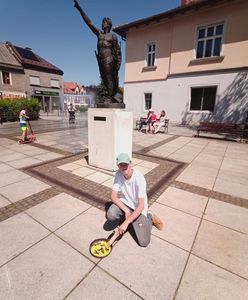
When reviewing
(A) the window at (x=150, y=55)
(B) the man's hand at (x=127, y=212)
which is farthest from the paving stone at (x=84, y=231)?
(A) the window at (x=150, y=55)

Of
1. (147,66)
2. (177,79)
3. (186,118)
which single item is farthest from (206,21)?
(186,118)

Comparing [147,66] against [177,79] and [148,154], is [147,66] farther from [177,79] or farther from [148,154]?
[148,154]

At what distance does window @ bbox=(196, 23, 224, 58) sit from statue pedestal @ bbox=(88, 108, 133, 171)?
11.7 metres

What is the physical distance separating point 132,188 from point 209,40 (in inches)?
569

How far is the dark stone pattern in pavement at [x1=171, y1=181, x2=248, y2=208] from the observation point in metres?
3.58

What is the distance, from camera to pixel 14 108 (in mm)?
17422

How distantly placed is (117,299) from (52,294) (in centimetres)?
63

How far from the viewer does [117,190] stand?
266 cm

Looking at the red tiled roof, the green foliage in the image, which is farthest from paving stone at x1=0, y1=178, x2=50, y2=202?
the red tiled roof

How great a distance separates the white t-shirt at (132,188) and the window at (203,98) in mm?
12785

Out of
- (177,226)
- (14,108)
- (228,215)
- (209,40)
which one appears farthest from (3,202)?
(14,108)

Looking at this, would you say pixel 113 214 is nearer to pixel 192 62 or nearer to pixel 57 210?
pixel 57 210

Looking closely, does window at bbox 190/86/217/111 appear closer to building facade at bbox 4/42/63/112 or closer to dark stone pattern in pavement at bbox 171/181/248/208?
dark stone pattern in pavement at bbox 171/181/248/208

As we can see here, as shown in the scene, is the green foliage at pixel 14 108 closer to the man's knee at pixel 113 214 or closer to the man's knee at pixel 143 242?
the man's knee at pixel 113 214
